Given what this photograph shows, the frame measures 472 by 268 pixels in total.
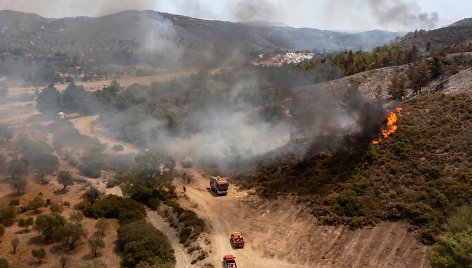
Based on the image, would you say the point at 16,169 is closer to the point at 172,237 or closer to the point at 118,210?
the point at 118,210

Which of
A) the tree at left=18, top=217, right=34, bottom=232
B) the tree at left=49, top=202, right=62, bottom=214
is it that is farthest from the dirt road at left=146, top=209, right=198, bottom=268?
the tree at left=18, top=217, right=34, bottom=232

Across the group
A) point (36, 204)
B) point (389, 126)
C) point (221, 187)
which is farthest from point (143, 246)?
point (389, 126)

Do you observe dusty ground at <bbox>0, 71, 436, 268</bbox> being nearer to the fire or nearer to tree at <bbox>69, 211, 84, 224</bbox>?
tree at <bbox>69, 211, 84, 224</bbox>

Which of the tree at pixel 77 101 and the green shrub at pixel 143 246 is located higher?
the tree at pixel 77 101

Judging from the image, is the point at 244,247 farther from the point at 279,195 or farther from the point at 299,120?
the point at 299,120

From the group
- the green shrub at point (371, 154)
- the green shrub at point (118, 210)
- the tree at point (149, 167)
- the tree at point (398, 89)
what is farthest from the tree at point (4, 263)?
the tree at point (398, 89)

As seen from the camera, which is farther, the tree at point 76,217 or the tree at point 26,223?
the tree at point 76,217

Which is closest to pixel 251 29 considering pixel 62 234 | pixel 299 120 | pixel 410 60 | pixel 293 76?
pixel 293 76

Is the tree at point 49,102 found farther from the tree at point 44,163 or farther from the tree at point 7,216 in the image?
the tree at point 7,216
